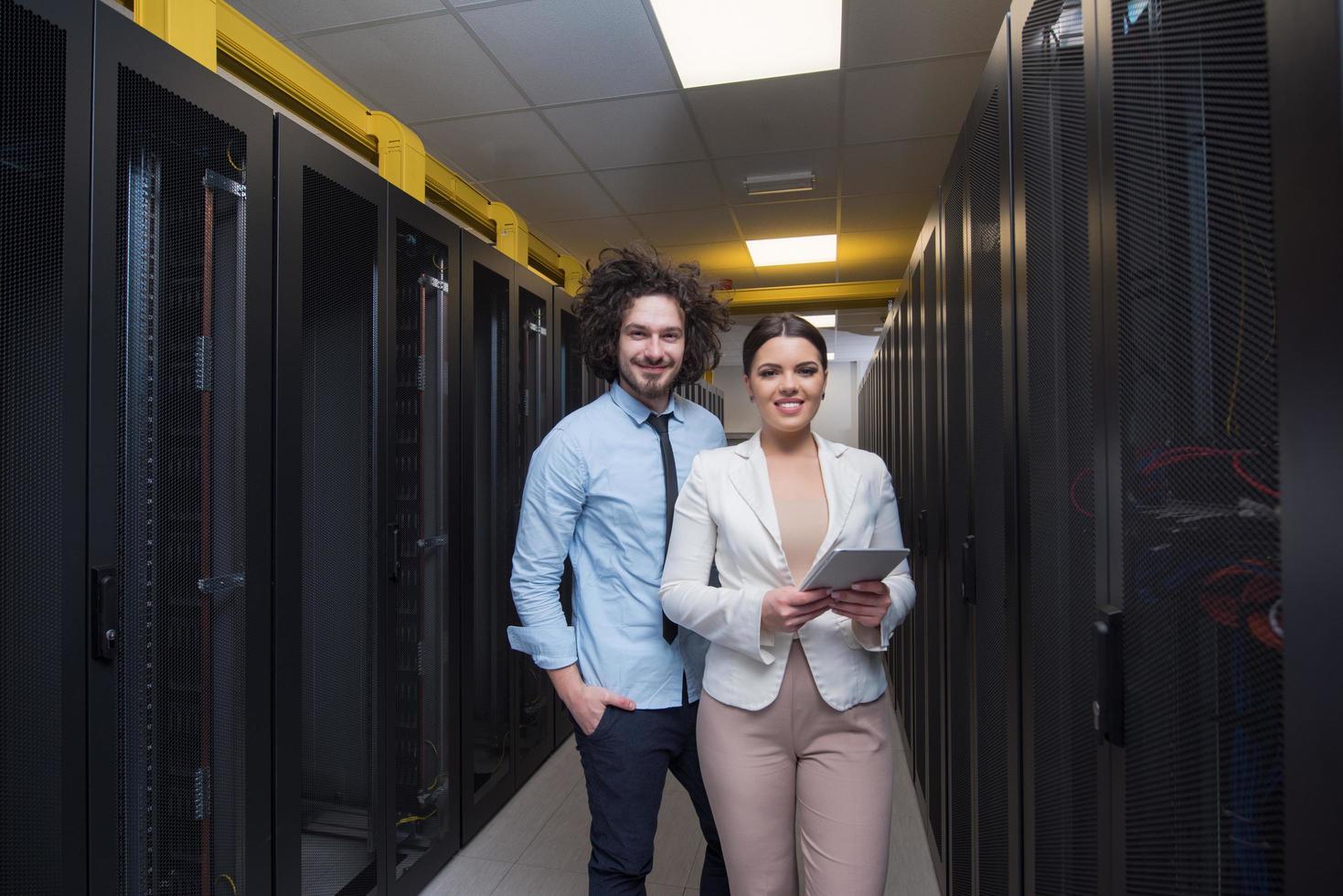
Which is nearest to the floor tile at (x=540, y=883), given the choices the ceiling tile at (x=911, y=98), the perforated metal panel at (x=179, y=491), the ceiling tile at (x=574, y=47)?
the perforated metal panel at (x=179, y=491)

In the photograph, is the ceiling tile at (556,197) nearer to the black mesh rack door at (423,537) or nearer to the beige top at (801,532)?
the black mesh rack door at (423,537)

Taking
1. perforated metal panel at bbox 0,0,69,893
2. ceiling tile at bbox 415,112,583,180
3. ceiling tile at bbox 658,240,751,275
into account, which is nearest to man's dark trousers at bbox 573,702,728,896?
perforated metal panel at bbox 0,0,69,893

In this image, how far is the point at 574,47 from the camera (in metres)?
2.53

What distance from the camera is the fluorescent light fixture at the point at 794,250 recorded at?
4648mm

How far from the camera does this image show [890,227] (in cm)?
441

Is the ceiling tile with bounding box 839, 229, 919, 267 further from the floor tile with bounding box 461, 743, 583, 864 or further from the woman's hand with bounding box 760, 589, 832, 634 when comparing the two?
the woman's hand with bounding box 760, 589, 832, 634

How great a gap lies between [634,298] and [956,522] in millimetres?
814

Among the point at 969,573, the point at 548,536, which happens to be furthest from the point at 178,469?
the point at 969,573

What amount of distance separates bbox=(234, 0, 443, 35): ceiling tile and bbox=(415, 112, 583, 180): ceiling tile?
704 millimetres

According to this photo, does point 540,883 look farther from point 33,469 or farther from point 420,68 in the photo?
point 420,68

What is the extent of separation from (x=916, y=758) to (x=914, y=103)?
8.30ft

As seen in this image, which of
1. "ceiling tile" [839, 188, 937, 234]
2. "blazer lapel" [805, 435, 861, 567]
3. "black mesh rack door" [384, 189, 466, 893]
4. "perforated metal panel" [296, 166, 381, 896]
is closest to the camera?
"blazer lapel" [805, 435, 861, 567]

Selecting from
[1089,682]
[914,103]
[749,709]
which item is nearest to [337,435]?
[749,709]

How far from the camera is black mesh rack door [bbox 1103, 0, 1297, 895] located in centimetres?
48
